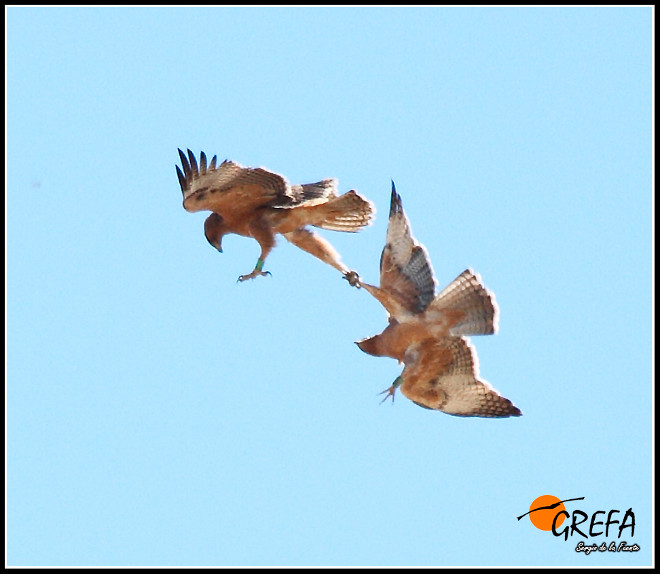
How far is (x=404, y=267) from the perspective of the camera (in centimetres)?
1138

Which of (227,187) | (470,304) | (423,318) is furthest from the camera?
(227,187)

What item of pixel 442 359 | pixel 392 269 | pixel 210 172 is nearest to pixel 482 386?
pixel 442 359

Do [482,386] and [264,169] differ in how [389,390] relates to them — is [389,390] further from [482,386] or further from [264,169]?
[264,169]

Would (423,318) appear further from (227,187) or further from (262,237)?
(227,187)

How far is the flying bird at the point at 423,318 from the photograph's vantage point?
11211 mm

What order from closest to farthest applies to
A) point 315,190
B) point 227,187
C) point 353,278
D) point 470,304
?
1. point 470,304
2. point 353,278
3. point 227,187
4. point 315,190

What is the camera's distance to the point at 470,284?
1121cm

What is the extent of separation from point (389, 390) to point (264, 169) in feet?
7.90

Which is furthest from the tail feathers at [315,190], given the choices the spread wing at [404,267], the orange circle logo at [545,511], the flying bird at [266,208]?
the orange circle logo at [545,511]

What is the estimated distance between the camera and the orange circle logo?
1227 centimetres

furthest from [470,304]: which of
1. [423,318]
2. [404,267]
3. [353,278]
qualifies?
[353,278]

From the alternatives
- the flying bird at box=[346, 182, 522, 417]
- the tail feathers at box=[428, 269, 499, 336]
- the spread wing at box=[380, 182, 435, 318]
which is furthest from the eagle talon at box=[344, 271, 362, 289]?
the tail feathers at box=[428, 269, 499, 336]

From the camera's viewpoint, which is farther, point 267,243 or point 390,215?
point 267,243

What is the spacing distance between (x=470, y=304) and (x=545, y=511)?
8.40 ft
